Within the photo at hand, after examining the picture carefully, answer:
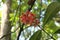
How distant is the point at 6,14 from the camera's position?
116 cm

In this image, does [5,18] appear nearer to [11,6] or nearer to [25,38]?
[11,6]

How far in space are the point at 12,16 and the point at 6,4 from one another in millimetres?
184

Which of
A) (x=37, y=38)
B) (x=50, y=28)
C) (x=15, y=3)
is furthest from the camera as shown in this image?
(x=15, y=3)

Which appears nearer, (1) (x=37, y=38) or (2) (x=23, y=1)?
(1) (x=37, y=38)

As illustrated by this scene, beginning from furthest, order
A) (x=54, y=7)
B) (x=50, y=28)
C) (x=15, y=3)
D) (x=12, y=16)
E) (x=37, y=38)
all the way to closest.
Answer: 1. (x=15, y=3)
2. (x=12, y=16)
3. (x=50, y=28)
4. (x=37, y=38)
5. (x=54, y=7)

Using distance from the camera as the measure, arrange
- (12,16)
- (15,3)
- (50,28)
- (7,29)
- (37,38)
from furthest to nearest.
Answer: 1. (15,3)
2. (7,29)
3. (12,16)
4. (50,28)
5. (37,38)

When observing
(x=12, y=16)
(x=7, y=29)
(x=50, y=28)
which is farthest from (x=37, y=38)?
(x=7, y=29)

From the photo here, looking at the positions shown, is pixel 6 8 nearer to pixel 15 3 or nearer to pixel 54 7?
pixel 15 3

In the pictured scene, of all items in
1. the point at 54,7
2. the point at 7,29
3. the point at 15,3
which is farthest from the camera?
the point at 15,3

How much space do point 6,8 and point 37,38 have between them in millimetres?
635

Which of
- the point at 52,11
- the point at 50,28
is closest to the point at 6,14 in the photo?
the point at 50,28

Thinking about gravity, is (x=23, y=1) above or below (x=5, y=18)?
above

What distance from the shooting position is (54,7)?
0.45m

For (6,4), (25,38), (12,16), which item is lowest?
(25,38)
